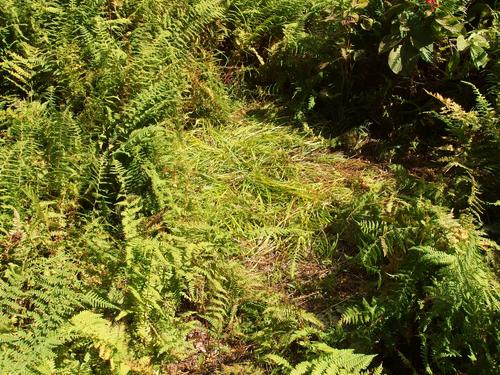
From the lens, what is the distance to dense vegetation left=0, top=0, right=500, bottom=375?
3.08 metres

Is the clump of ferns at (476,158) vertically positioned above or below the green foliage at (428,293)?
above

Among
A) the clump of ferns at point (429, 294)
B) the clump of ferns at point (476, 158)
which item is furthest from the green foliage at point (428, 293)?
the clump of ferns at point (476, 158)

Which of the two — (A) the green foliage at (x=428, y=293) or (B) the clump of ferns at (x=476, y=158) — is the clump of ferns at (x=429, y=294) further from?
(B) the clump of ferns at (x=476, y=158)

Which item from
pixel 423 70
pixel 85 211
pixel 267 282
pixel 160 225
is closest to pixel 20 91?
pixel 85 211

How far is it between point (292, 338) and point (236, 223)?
104 centimetres

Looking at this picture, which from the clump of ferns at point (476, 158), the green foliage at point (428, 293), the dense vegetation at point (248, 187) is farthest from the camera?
the clump of ferns at point (476, 158)

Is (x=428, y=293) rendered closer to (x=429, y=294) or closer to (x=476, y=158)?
(x=429, y=294)

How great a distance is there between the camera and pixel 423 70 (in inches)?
180

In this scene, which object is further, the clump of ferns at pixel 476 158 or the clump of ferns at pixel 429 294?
the clump of ferns at pixel 476 158

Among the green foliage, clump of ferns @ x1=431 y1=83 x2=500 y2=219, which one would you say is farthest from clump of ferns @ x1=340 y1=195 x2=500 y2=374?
clump of ferns @ x1=431 y1=83 x2=500 y2=219

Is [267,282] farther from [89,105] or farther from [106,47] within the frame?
[106,47]

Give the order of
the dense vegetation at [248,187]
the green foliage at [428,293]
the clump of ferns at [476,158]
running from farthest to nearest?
the clump of ferns at [476,158], the dense vegetation at [248,187], the green foliage at [428,293]

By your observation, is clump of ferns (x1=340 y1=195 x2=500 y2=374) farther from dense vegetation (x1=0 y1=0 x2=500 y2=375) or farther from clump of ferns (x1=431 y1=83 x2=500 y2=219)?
clump of ferns (x1=431 y1=83 x2=500 y2=219)

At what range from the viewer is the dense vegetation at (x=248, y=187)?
10.1ft
